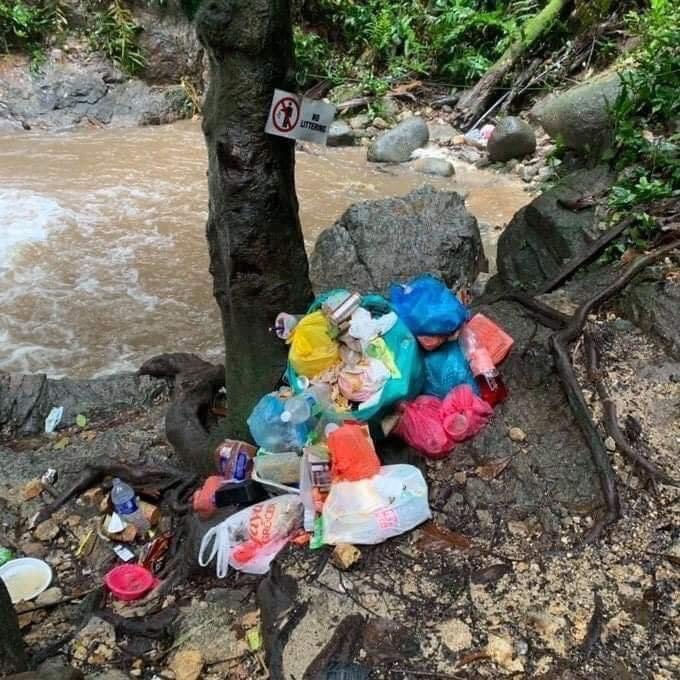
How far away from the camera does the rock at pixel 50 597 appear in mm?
2506

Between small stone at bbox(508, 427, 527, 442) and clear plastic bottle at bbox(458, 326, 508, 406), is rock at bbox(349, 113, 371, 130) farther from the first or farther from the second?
small stone at bbox(508, 427, 527, 442)

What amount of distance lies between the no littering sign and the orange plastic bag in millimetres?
1036

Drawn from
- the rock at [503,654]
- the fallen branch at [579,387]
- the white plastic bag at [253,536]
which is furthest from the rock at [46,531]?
the fallen branch at [579,387]

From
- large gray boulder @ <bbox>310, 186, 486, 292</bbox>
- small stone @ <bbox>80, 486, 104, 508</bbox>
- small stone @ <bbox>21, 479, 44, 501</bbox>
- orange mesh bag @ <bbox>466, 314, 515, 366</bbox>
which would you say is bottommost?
small stone @ <bbox>21, 479, 44, 501</bbox>

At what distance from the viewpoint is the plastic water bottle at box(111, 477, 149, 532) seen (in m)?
2.85

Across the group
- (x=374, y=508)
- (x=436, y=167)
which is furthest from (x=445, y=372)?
(x=436, y=167)

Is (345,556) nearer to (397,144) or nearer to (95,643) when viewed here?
(95,643)

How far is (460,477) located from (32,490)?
1.93 metres

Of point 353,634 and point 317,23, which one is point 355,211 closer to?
point 353,634

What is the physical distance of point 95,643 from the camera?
2223mm

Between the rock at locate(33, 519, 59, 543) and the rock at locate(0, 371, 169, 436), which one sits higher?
the rock at locate(33, 519, 59, 543)

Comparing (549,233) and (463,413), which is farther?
(549,233)

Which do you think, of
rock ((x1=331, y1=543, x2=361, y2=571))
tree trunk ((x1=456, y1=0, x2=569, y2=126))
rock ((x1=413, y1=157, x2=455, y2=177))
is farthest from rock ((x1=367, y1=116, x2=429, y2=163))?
rock ((x1=331, y1=543, x2=361, y2=571))

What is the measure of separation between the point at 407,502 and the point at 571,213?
8.74 feet
